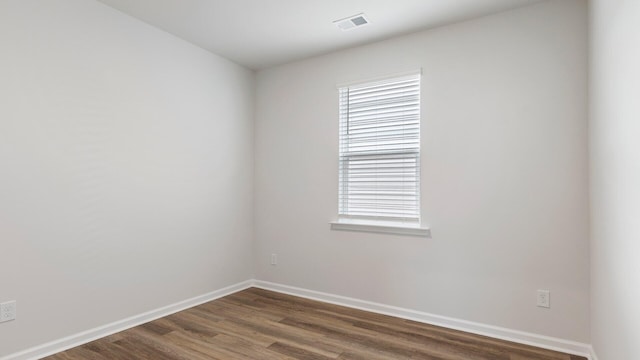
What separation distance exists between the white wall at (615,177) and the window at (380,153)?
4.21ft

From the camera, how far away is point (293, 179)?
3.85m

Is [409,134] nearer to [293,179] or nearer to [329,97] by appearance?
[329,97]

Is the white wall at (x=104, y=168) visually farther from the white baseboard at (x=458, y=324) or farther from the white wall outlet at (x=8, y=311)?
the white baseboard at (x=458, y=324)

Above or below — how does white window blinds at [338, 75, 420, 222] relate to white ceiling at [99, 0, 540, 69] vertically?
below

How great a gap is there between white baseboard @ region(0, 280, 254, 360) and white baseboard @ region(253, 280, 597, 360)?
0.81 metres

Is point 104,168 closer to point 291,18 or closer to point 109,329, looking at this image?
point 109,329

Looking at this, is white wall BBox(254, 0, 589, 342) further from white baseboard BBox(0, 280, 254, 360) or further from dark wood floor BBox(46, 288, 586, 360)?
white baseboard BBox(0, 280, 254, 360)

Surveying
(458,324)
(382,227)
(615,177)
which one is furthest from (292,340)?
(615,177)

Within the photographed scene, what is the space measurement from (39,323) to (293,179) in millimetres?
2422

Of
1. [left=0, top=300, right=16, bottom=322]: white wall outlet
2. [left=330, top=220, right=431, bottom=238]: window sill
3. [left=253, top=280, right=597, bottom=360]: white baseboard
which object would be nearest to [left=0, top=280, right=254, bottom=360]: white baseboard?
[left=0, top=300, right=16, bottom=322]: white wall outlet

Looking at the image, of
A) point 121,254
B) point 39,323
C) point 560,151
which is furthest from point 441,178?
point 39,323

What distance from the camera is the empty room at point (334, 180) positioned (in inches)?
89.6

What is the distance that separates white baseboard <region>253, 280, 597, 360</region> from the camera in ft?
8.10

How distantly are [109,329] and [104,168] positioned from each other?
50.5 inches
